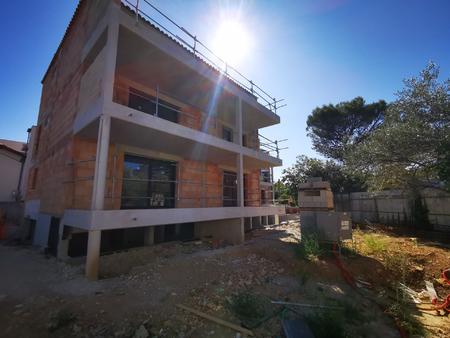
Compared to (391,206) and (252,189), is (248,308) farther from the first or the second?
(391,206)

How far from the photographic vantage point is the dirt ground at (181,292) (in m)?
3.33

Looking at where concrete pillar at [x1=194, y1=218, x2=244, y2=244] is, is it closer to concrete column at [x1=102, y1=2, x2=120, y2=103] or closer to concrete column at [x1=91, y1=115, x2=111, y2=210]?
concrete column at [x1=91, y1=115, x2=111, y2=210]

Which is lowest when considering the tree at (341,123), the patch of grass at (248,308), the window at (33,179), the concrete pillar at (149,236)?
the patch of grass at (248,308)

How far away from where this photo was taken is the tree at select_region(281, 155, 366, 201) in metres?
20.3

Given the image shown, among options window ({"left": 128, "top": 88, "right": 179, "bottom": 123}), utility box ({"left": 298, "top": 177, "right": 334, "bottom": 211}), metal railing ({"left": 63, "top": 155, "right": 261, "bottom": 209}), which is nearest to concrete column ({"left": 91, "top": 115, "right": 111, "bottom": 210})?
metal railing ({"left": 63, "top": 155, "right": 261, "bottom": 209})

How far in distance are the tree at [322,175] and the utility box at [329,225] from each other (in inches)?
444

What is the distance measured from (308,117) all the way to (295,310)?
83.2ft

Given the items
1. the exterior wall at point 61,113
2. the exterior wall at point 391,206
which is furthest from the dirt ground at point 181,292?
the exterior wall at point 391,206

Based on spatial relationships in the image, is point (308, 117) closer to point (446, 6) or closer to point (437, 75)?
point (437, 75)

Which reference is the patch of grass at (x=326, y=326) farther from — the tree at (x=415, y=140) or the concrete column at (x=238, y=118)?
the tree at (x=415, y=140)

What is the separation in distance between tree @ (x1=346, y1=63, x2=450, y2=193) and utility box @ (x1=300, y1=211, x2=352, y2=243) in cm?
494

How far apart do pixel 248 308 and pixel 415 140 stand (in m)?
10.3

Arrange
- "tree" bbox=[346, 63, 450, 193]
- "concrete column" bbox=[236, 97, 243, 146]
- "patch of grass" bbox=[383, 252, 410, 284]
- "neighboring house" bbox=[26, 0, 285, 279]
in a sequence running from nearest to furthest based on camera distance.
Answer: "neighboring house" bbox=[26, 0, 285, 279]
"patch of grass" bbox=[383, 252, 410, 284]
"tree" bbox=[346, 63, 450, 193]
"concrete column" bbox=[236, 97, 243, 146]

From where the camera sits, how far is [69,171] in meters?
6.71
